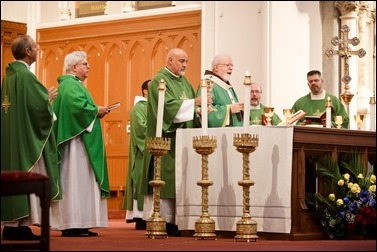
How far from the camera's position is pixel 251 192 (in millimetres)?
8016

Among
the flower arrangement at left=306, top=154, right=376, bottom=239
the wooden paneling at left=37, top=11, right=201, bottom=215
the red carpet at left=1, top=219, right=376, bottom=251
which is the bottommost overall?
the red carpet at left=1, top=219, right=376, bottom=251

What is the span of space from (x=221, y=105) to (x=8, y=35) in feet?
21.5

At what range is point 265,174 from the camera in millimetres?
7934

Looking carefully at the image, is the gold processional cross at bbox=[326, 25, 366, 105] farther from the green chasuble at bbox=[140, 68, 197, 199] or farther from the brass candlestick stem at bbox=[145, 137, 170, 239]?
the brass candlestick stem at bbox=[145, 137, 170, 239]

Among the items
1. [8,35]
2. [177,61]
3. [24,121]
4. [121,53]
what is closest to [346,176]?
[177,61]

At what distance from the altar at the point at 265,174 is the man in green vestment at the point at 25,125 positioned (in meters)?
1.33

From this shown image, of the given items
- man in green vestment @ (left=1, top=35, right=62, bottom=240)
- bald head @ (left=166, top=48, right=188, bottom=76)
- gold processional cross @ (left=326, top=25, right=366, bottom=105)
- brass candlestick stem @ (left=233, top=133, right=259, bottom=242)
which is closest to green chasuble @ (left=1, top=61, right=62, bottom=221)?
man in green vestment @ (left=1, top=35, right=62, bottom=240)

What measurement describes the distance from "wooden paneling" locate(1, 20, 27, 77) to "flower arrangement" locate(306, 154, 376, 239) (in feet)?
23.4

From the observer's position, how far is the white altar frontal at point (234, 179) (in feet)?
25.6

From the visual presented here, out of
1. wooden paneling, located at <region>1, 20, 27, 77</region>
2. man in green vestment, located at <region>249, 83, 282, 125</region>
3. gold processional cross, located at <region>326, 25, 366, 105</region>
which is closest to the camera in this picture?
gold processional cross, located at <region>326, 25, 366, 105</region>

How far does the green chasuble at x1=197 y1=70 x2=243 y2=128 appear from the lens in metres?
8.62

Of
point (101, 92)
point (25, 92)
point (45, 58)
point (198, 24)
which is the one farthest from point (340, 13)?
point (25, 92)

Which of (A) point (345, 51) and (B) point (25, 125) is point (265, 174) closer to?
(B) point (25, 125)

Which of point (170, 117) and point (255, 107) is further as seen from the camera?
point (255, 107)
